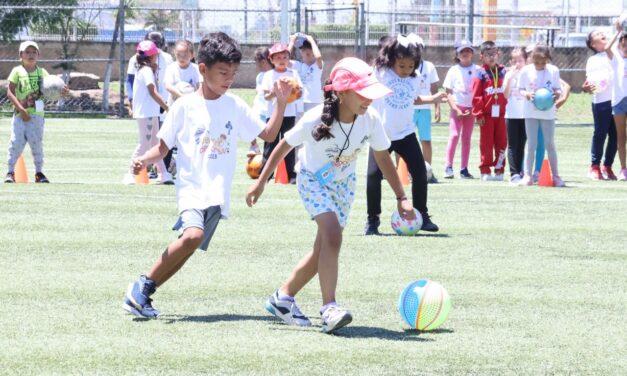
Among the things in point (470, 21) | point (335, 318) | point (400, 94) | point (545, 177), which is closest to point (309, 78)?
point (545, 177)

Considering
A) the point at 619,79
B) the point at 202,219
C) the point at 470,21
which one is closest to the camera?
the point at 202,219

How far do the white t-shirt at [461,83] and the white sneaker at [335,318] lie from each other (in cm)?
1157

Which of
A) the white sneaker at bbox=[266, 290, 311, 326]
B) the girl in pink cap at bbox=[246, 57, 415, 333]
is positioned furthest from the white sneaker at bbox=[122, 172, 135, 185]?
the white sneaker at bbox=[266, 290, 311, 326]

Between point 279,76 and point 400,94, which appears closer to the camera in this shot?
point 400,94

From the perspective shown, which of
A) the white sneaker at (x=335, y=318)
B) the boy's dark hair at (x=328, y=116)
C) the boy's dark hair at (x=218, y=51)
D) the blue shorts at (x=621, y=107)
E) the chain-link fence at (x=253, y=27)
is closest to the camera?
the white sneaker at (x=335, y=318)

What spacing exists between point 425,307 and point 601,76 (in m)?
11.0

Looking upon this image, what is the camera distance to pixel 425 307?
7332 millimetres

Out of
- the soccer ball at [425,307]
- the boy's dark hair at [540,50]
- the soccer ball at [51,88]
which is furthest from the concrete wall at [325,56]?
the soccer ball at [425,307]

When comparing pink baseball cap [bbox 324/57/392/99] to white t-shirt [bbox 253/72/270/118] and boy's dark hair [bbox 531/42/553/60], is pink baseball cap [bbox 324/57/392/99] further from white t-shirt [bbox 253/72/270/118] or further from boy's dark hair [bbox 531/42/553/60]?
white t-shirt [bbox 253/72/270/118]

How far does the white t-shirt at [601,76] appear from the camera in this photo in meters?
17.5

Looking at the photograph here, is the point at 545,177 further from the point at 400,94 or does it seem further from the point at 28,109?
the point at 28,109

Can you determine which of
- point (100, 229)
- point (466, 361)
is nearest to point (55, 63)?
point (100, 229)

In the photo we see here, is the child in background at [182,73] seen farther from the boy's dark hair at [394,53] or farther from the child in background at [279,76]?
the boy's dark hair at [394,53]

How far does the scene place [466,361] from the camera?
6543 millimetres
